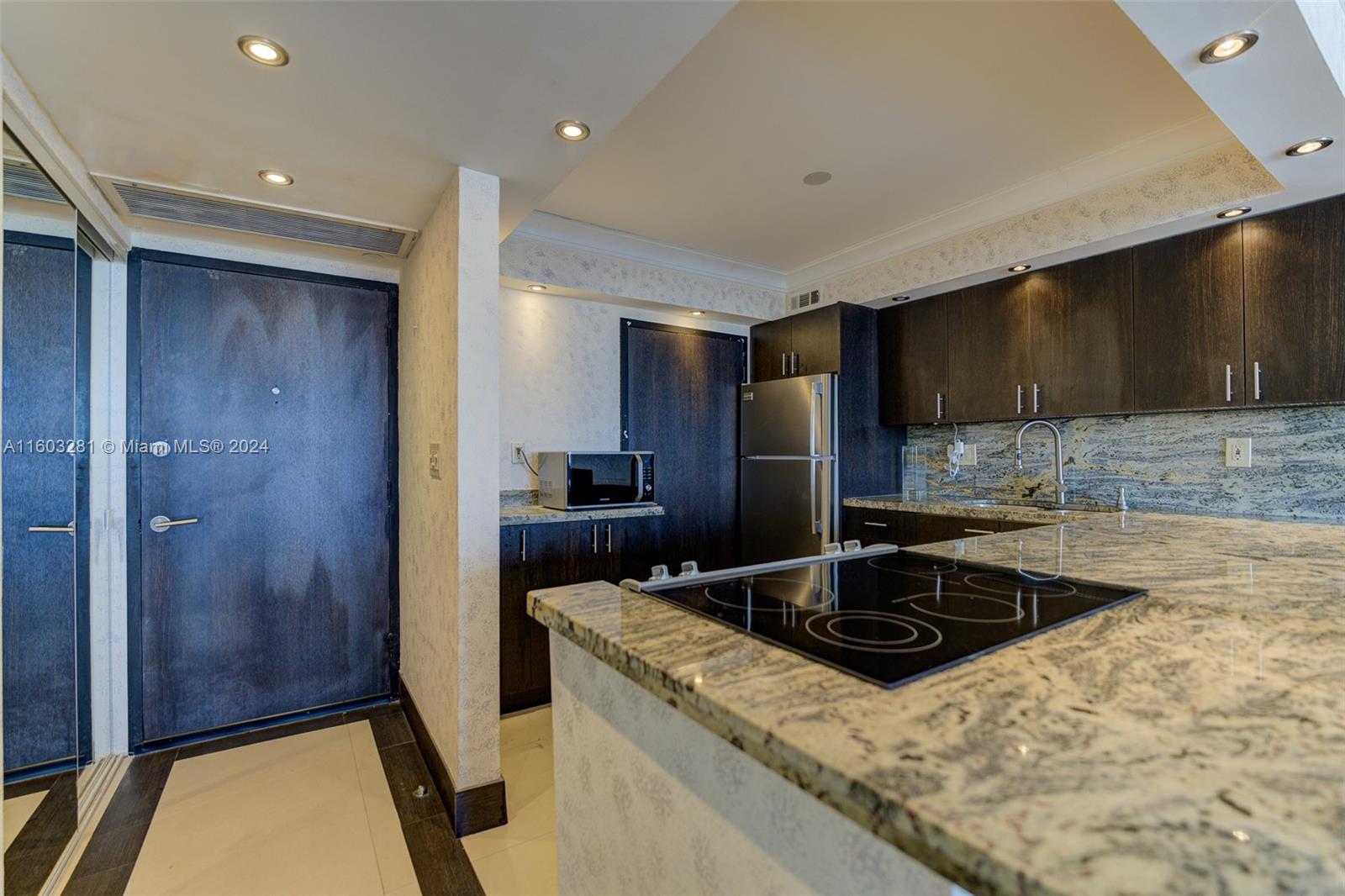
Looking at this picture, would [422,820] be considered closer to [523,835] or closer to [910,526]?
[523,835]

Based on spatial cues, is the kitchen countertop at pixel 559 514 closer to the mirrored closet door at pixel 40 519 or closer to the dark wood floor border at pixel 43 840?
the mirrored closet door at pixel 40 519

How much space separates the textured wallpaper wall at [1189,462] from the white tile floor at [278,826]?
3.41 metres

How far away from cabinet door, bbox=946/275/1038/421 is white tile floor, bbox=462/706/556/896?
9.39 ft

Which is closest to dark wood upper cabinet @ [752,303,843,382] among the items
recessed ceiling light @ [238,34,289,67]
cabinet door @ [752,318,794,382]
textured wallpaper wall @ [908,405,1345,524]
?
cabinet door @ [752,318,794,382]

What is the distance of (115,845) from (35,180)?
2.07m

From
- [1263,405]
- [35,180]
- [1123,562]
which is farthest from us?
[1263,405]

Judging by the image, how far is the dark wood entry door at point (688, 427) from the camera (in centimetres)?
379

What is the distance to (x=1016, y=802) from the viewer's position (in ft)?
1.45

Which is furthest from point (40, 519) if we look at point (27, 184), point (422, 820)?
point (422, 820)

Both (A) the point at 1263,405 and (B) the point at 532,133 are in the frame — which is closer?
(B) the point at 532,133

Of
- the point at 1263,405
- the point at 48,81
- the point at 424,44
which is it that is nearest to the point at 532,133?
the point at 424,44

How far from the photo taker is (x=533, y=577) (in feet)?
9.57

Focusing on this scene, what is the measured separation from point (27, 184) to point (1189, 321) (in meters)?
4.16

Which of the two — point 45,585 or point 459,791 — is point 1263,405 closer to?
point 459,791
